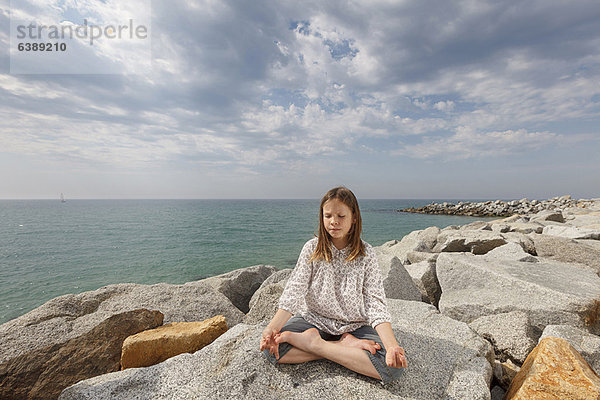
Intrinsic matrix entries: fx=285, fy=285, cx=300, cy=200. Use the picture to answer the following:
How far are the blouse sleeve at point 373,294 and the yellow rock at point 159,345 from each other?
1819 mm

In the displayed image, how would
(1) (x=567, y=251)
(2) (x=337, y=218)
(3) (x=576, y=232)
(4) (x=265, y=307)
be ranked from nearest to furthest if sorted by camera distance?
(2) (x=337, y=218)
(4) (x=265, y=307)
(1) (x=567, y=251)
(3) (x=576, y=232)

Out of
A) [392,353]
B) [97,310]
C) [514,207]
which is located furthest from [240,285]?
[514,207]

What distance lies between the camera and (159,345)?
3113 mm

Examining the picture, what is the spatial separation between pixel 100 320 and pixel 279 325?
254 cm

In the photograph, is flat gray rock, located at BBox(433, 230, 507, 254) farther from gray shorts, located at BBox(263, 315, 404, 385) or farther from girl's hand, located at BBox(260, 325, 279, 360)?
girl's hand, located at BBox(260, 325, 279, 360)

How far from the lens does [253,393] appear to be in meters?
2.24

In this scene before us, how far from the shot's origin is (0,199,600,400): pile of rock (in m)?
2.28

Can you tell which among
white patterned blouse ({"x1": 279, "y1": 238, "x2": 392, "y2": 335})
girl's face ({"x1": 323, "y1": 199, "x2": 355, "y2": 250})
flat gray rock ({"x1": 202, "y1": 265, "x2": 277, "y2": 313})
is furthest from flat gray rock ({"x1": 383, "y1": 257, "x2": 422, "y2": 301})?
flat gray rock ({"x1": 202, "y1": 265, "x2": 277, "y2": 313})

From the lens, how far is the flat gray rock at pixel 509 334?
9.84ft

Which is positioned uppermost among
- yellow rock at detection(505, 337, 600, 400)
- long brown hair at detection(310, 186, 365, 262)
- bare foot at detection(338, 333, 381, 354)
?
Result: long brown hair at detection(310, 186, 365, 262)

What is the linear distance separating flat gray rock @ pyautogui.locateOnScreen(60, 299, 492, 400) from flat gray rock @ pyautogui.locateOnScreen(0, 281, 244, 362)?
49.9 inches

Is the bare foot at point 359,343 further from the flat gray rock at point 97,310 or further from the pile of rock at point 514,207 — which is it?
the pile of rock at point 514,207

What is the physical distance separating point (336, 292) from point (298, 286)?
38cm

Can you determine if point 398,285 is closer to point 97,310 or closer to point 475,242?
point 475,242
